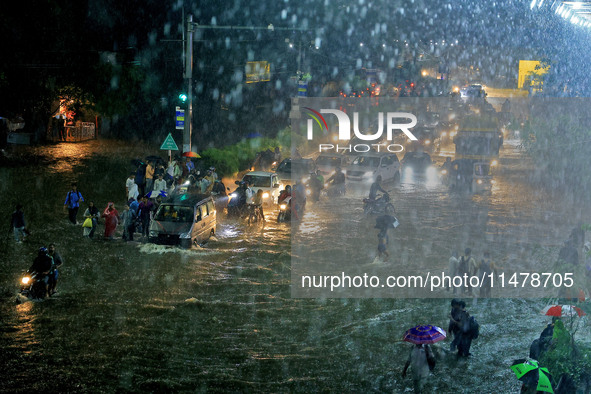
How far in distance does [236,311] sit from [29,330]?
3958 millimetres

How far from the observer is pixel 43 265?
13398 mm

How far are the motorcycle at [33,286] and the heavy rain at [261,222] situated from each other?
1.6 inches

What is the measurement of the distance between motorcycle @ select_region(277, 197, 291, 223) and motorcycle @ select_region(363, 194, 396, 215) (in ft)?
9.39

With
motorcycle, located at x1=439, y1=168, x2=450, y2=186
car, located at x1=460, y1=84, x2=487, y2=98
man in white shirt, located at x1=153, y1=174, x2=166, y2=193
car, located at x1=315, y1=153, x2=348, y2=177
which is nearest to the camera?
man in white shirt, located at x1=153, y1=174, x2=166, y2=193

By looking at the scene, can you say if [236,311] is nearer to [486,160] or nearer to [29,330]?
[29,330]

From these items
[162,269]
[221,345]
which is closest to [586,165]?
[162,269]

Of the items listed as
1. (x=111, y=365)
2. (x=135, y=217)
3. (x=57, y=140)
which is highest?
(x=57, y=140)

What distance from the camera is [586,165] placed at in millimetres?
34938

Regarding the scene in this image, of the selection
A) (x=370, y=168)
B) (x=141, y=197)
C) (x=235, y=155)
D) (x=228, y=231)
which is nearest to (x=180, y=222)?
(x=141, y=197)

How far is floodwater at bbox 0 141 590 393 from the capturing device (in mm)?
10406

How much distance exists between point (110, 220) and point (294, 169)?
1183 cm

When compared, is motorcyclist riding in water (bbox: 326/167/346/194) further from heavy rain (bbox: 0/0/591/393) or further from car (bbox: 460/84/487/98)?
car (bbox: 460/84/487/98)

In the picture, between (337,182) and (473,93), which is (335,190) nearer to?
(337,182)

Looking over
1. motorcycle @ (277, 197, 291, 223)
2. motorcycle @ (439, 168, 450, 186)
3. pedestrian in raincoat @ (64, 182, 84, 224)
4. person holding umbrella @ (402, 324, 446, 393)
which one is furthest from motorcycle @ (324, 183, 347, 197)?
person holding umbrella @ (402, 324, 446, 393)
